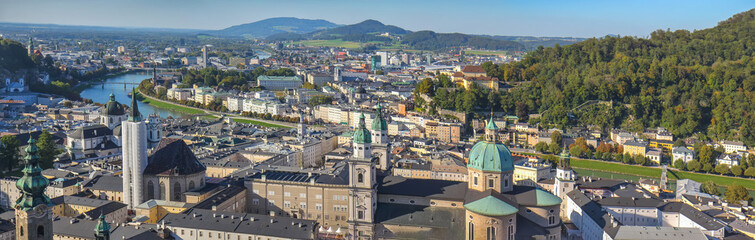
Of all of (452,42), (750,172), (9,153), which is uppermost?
(452,42)

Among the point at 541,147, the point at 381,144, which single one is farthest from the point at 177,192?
the point at 541,147

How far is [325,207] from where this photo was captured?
22.8m

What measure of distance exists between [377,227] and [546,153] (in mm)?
23751

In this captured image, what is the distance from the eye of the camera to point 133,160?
23406 millimetres

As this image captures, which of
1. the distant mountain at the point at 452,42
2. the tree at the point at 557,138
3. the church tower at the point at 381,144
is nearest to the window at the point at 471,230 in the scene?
the church tower at the point at 381,144

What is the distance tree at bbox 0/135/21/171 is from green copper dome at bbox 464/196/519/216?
23611 mm

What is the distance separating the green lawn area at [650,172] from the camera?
1378 inches

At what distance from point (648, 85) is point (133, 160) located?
40.2 meters

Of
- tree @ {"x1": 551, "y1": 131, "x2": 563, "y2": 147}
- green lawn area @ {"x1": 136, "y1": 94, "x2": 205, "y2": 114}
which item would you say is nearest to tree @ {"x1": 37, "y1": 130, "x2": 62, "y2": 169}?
green lawn area @ {"x1": 136, "y1": 94, "x2": 205, "y2": 114}

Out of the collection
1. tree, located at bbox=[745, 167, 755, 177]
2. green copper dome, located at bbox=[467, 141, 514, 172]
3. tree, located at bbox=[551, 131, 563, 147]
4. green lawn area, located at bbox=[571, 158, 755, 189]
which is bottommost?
green lawn area, located at bbox=[571, 158, 755, 189]

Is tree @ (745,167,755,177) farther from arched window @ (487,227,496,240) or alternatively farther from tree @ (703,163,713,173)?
arched window @ (487,227,496,240)

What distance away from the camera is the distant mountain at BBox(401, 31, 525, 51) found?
164 m

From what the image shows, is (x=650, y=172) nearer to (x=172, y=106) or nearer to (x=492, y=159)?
(x=492, y=159)

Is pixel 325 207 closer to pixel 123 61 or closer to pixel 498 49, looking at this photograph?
pixel 123 61
